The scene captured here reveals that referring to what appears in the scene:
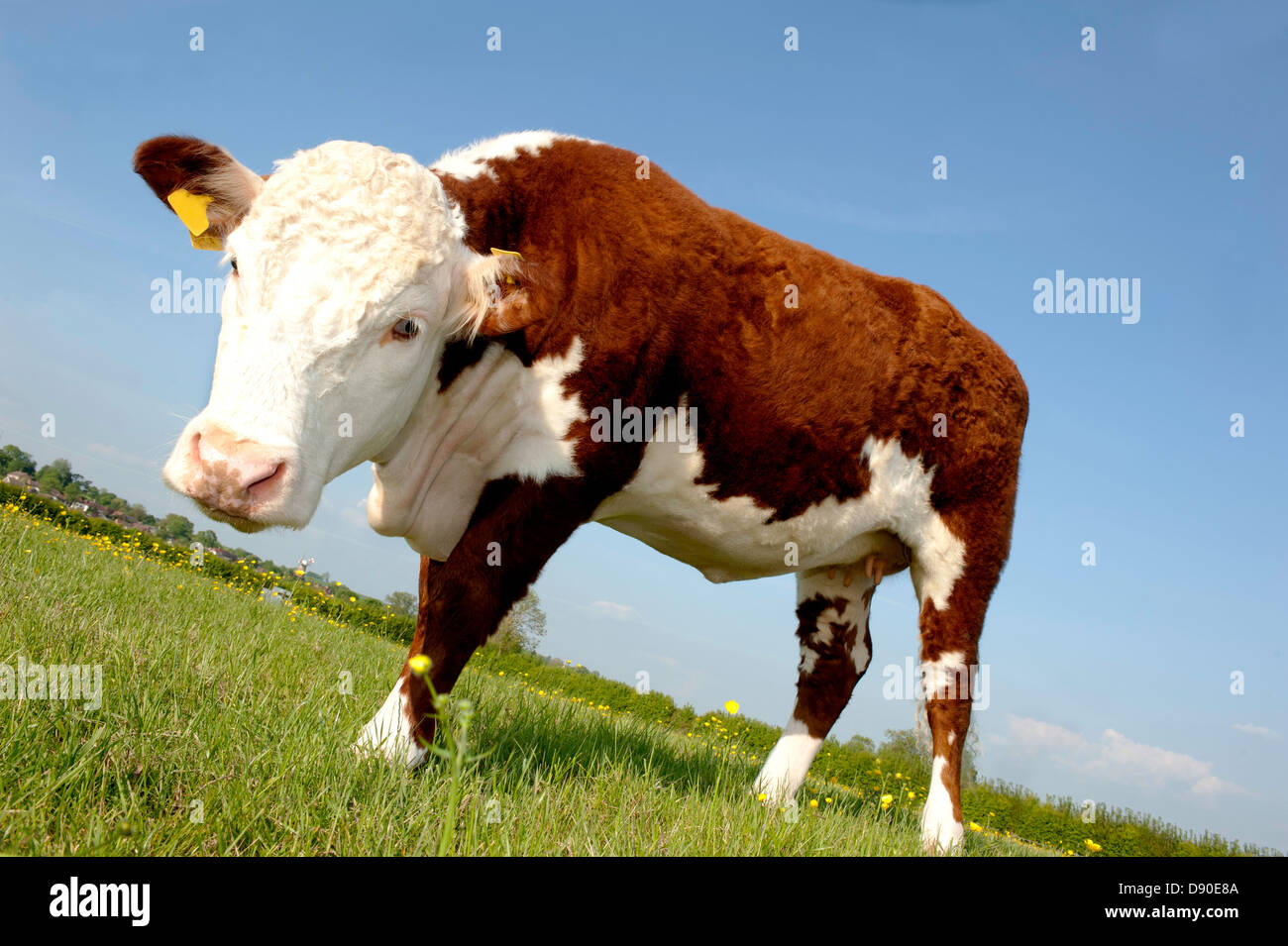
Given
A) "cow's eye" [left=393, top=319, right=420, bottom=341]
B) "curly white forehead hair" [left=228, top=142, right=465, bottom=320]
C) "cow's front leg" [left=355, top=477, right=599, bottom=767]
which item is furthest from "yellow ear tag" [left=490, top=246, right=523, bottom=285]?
"cow's front leg" [left=355, top=477, right=599, bottom=767]

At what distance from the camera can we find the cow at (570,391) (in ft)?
9.59

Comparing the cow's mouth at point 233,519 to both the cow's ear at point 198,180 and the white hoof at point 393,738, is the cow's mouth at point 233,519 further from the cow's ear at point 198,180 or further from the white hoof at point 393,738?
the cow's ear at point 198,180

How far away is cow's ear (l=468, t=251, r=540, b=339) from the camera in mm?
3396

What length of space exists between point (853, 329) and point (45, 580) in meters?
5.58

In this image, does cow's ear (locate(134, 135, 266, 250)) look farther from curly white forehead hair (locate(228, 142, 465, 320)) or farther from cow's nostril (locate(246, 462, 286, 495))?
cow's nostril (locate(246, 462, 286, 495))

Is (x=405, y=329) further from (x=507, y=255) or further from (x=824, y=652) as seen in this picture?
(x=824, y=652)

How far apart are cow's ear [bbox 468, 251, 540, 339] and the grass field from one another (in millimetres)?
1676

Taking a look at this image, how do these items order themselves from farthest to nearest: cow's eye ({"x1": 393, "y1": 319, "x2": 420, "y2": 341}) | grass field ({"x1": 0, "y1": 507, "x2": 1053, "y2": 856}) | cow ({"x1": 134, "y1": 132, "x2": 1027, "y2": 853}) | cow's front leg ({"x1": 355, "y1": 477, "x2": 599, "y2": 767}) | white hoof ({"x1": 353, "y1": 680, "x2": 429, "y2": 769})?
cow's front leg ({"x1": 355, "y1": 477, "x2": 599, "y2": 767}), cow's eye ({"x1": 393, "y1": 319, "x2": 420, "y2": 341}), white hoof ({"x1": 353, "y1": 680, "x2": 429, "y2": 769}), cow ({"x1": 134, "y1": 132, "x2": 1027, "y2": 853}), grass field ({"x1": 0, "y1": 507, "x2": 1053, "y2": 856})

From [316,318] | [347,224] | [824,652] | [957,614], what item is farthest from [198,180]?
[957,614]

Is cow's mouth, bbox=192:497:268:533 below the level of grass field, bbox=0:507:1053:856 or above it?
above

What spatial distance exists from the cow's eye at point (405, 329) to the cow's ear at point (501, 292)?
32cm

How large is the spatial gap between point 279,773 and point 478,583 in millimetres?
1099

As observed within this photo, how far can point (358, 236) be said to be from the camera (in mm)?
3012
